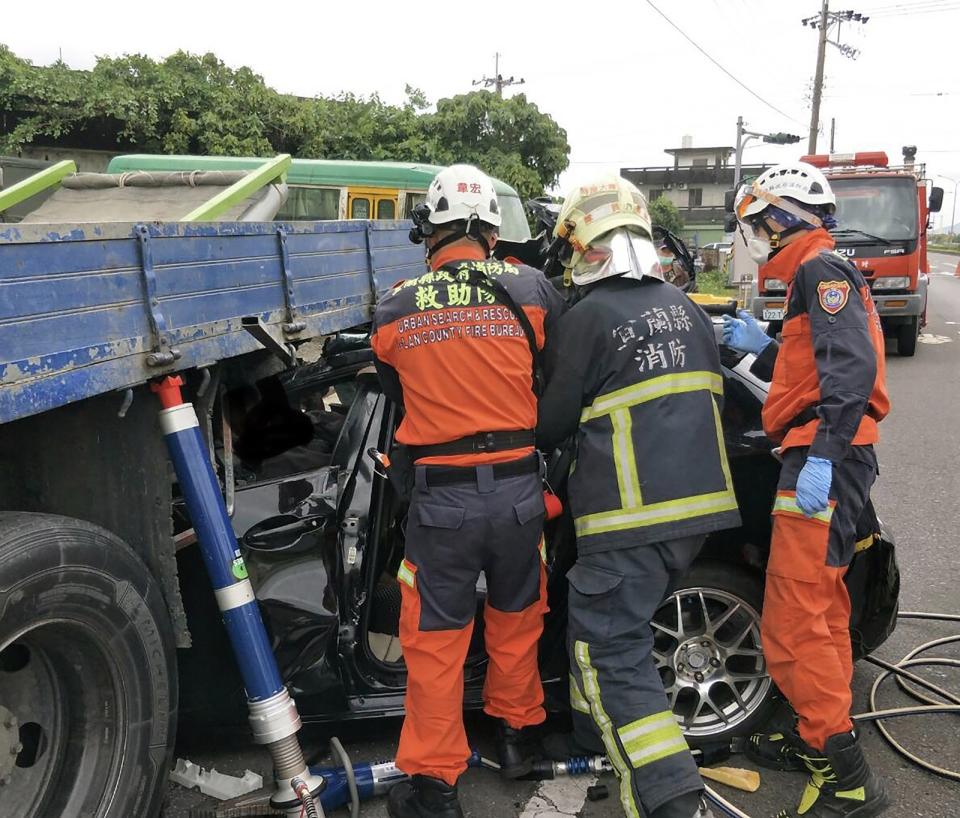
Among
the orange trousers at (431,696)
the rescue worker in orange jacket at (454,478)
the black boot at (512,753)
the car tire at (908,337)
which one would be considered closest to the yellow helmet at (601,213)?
the rescue worker in orange jacket at (454,478)

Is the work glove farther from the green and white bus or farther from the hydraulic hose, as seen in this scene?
the green and white bus

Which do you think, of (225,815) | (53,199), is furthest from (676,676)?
(53,199)

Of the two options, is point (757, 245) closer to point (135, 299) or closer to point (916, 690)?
point (916, 690)

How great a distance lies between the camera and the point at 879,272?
11.2 metres

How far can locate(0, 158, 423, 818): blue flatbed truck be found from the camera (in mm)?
1771

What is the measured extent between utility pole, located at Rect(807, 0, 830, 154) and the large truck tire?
2886 centimetres

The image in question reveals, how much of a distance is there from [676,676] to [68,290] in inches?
90.2

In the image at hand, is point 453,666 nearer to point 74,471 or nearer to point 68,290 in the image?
Result: point 74,471

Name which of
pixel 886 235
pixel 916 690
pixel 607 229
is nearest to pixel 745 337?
pixel 607 229

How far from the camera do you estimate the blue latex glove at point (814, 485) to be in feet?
8.15

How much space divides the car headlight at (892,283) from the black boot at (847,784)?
395 inches

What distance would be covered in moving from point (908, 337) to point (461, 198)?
11265 millimetres

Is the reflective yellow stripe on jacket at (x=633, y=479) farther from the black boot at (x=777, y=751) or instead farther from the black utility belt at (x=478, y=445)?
the black boot at (x=777, y=751)

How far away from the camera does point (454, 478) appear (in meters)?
2.43
